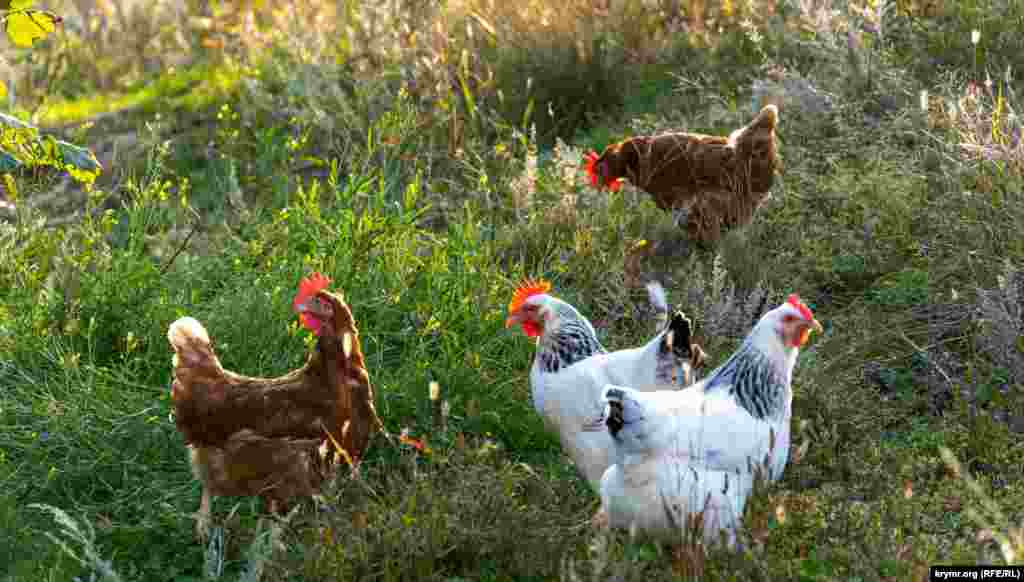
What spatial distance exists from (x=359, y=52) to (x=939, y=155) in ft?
13.1

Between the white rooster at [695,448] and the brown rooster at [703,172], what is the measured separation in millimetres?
1908

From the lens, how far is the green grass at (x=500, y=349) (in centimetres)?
384

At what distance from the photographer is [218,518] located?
427 cm

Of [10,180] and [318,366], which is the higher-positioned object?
[10,180]

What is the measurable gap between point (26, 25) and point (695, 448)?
223 cm

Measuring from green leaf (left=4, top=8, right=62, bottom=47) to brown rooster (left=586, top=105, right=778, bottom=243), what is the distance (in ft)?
10.2

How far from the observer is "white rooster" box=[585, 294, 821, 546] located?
3566mm

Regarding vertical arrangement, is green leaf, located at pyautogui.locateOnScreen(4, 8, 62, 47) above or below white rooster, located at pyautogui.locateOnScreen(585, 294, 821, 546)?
above

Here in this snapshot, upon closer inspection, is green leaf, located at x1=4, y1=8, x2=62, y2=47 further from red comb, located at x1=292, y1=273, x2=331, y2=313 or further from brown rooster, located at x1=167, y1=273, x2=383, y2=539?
red comb, located at x1=292, y1=273, x2=331, y2=313

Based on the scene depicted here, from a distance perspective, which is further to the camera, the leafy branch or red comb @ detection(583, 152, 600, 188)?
red comb @ detection(583, 152, 600, 188)

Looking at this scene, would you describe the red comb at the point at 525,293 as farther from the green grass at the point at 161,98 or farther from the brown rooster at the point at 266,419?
the green grass at the point at 161,98

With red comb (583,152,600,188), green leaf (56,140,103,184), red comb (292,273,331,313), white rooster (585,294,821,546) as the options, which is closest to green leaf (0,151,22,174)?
green leaf (56,140,103,184)

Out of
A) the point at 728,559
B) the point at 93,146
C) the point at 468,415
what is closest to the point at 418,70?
the point at 93,146

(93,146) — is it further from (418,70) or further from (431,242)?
(431,242)
